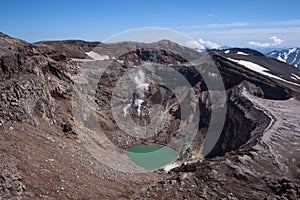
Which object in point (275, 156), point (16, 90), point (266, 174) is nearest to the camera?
point (266, 174)

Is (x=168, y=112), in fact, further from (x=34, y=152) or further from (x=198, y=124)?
(x=34, y=152)

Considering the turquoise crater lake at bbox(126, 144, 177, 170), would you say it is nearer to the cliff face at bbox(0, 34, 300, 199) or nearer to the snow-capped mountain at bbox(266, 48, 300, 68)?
the cliff face at bbox(0, 34, 300, 199)

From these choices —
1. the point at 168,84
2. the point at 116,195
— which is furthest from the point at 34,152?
the point at 168,84

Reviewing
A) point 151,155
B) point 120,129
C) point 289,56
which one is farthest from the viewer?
point 289,56

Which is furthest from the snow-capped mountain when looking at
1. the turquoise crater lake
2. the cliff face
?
the turquoise crater lake

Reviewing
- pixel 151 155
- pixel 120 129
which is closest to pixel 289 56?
pixel 120 129

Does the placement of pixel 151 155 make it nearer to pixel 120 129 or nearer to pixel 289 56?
pixel 120 129
